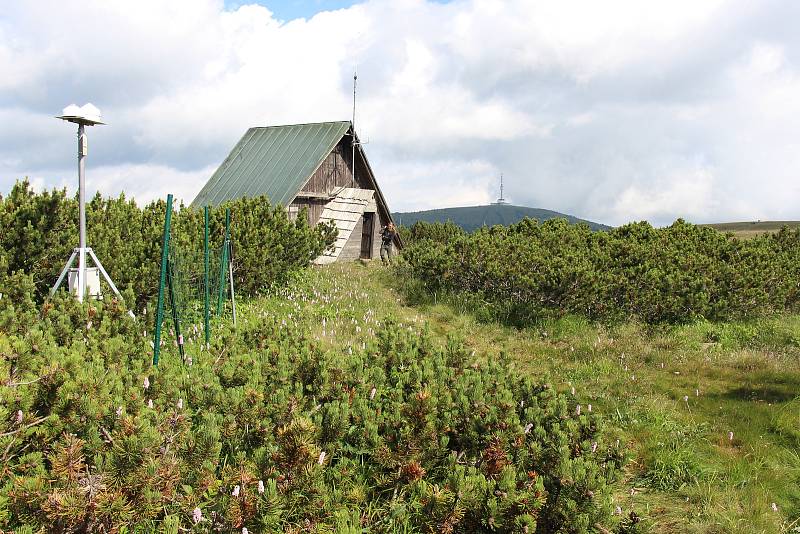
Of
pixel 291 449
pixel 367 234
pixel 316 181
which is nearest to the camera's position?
pixel 291 449

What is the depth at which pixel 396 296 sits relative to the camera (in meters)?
14.5

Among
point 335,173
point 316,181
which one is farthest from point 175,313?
point 335,173

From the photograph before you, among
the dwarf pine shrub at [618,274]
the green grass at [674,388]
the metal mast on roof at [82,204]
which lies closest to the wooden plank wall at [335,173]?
the dwarf pine shrub at [618,274]

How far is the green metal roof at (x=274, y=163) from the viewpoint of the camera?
818 inches

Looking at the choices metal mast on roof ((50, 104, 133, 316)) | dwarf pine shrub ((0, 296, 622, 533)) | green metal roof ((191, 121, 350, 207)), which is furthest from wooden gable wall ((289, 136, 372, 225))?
dwarf pine shrub ((0, 296, 622, 533))

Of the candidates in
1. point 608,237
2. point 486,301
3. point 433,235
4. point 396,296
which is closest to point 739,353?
point 486,301

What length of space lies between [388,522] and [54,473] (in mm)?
1906

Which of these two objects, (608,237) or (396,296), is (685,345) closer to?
(608,237)

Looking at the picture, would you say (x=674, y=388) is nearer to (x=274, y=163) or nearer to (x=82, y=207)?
(x=82, y=207)

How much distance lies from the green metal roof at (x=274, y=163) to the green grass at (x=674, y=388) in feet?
24.8

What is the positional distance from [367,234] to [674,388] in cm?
1786

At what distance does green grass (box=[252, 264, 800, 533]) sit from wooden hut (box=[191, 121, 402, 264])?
296 inches

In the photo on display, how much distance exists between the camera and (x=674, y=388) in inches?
308

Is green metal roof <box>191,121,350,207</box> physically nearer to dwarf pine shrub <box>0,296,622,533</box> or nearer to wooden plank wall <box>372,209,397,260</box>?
wooden plank wall <box>372,209,397,260</box>
